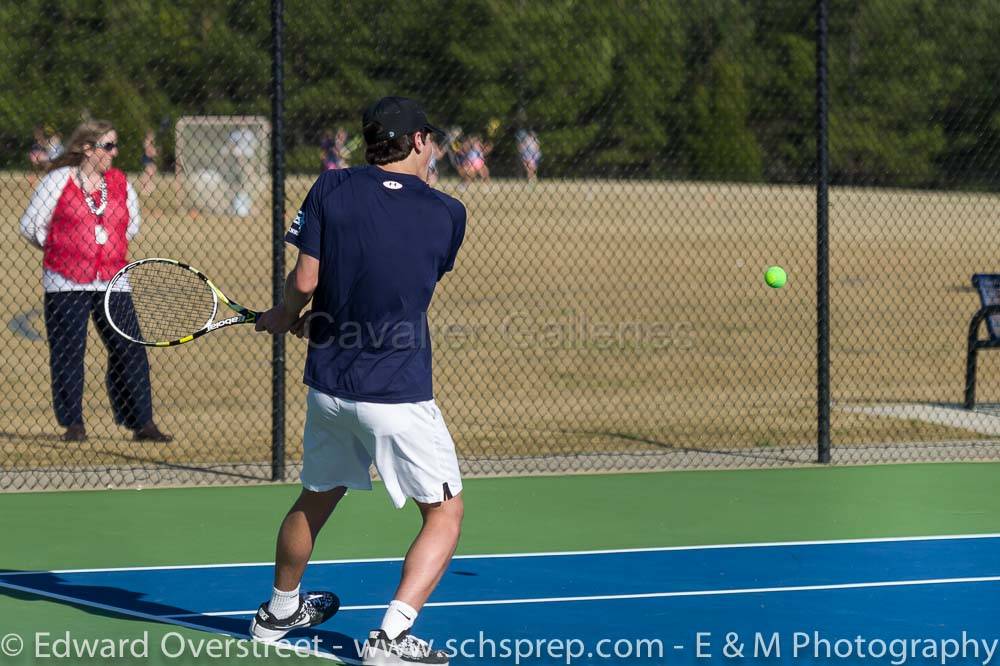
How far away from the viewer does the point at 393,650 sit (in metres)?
4.82

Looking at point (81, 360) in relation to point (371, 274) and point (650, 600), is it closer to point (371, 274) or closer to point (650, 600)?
point (650, 600)

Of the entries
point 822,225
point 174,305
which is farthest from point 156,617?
point 822,225

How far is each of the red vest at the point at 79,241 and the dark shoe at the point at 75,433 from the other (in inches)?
35.0

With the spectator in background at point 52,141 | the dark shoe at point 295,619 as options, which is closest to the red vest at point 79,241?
the dark shoe at point 295,619

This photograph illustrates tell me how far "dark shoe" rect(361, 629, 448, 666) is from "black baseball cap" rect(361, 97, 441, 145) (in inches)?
61.4

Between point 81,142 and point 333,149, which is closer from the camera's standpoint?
point 81,142

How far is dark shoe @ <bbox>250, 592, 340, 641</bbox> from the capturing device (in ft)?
17.3

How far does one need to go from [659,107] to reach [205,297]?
2299 cm

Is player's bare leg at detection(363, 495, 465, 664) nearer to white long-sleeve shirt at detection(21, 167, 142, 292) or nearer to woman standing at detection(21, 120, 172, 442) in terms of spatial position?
woman standing at detection(21, 120, 172, 442)

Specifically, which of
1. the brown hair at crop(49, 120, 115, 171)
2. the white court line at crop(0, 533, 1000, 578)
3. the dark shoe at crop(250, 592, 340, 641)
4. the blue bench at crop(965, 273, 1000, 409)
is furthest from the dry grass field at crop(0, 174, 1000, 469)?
the dark shoe at crop(250, 592, 340, 641)

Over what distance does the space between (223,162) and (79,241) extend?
19644 mm

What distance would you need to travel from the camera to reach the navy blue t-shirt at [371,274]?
15.9 ft

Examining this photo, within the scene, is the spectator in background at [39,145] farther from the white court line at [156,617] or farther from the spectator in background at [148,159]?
the white court line at [156,617]

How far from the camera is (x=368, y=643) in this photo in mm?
4855
